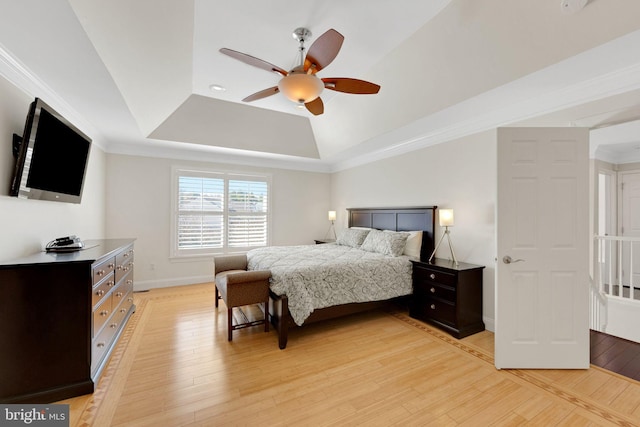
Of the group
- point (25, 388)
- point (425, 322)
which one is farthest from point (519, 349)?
point (25, 388)

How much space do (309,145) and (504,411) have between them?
4.64 metres

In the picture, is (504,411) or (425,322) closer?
(504,411)

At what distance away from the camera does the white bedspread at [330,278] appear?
287cm

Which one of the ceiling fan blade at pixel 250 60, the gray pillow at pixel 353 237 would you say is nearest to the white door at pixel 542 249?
Result: the ceiling fan blade at pixel 250 60

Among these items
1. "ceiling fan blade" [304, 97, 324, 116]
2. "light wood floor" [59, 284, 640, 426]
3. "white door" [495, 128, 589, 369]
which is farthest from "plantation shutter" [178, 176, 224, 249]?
"white door" [495, 128, 589, 369]

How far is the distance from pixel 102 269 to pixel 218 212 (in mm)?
3123

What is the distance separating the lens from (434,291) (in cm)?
327

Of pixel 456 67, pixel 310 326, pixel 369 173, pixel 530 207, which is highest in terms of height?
pixel 456 67

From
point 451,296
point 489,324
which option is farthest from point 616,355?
point 451,296

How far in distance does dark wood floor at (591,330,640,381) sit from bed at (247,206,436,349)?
6.11 feet

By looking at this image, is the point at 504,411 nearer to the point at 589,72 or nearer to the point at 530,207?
the point at 530,207

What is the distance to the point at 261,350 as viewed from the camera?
2.71m

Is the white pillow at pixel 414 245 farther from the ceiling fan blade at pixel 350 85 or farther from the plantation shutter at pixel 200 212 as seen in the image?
the plantation shutter at pixel 200 212

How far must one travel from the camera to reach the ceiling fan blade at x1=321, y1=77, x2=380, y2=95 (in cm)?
230
